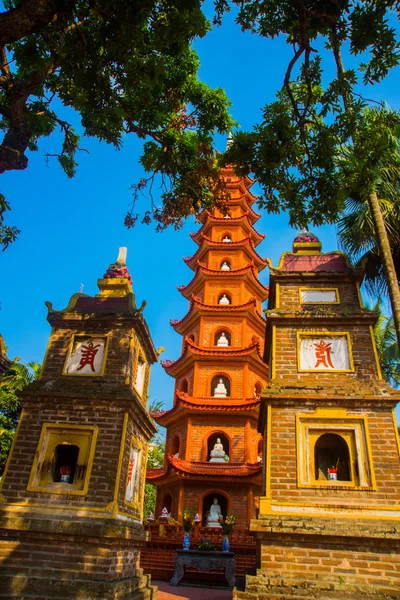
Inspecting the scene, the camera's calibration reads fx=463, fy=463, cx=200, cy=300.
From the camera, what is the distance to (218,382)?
20.8 meters

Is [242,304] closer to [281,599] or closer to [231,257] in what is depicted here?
[231,257]

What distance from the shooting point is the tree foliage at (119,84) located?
593 cm

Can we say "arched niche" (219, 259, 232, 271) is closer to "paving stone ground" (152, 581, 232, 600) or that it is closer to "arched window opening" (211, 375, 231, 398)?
"arched window opening" (211, 375, 231, 398)

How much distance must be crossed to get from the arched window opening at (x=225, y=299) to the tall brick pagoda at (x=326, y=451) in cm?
1184

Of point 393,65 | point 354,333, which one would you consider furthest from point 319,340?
point 393,65

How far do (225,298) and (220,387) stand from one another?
496cm

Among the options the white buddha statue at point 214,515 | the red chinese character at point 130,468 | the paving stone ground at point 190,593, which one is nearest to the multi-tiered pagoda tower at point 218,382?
the white buddha statue at point 214,515

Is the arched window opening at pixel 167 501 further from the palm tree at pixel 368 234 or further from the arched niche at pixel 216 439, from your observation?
the palm tree at pixel 368 234

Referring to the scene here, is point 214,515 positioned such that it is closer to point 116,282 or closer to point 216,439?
point 216,439

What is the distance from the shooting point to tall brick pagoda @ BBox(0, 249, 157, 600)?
762 centimetres

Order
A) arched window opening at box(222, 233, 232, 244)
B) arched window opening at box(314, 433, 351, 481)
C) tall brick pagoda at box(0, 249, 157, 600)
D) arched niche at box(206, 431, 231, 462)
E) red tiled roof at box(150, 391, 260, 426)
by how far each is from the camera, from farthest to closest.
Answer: arched window opening at box(222, 233, 232, 244) < arched niche at box(206, 431, 231, 462) < red tiled roof at box(150, 391, 260, 426) < arched window opening at box(314, 433, 351, 481) < tall brick pagoda at box(0, 249, 157, 600)

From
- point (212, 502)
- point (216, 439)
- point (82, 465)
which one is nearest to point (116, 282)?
point (82, 465)

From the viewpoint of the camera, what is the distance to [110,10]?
583 cm

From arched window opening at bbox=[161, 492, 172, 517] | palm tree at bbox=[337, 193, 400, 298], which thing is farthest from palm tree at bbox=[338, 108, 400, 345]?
arched window opening at bbox=[161, 492, 172, 517]
